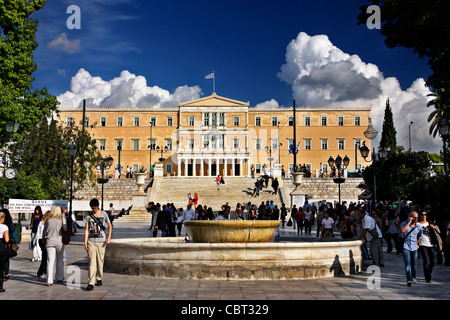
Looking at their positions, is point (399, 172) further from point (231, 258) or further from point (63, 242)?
point (63, 242)

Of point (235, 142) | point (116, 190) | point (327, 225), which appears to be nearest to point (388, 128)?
point (235, 142)

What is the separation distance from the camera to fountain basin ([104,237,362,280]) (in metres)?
8.45

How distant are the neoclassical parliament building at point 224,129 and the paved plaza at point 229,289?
6291cm

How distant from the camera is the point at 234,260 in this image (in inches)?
334

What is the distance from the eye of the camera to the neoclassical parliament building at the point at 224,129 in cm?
7219

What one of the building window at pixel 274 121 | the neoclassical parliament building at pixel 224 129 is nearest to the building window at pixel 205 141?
the neoclassical parliament building at pixel 224 129

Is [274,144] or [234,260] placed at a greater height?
[274,144]

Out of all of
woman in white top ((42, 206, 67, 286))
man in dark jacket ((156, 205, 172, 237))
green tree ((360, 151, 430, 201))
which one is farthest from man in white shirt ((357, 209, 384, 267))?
green tree ((360, 151, 430, 201))

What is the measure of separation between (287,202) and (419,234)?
83.6 feet

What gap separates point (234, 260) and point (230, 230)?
878 mm

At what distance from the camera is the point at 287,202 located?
34.1 m

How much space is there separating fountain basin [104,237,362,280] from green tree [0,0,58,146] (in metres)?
12.8
